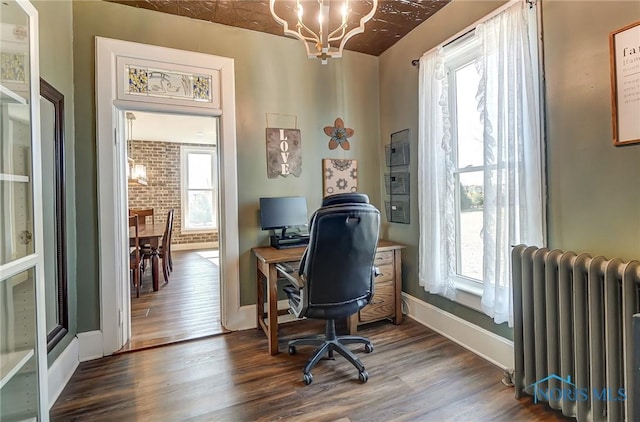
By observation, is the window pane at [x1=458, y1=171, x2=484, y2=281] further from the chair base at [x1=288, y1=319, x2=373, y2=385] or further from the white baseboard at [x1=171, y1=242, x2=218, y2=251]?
the white baseboard at [x1=171, y1=242, x2=218, y2=251]

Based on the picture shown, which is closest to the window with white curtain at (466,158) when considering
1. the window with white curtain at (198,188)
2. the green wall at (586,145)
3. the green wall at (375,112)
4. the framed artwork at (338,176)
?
the green wall at (375,112)

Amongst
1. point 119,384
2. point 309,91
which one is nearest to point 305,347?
point 119,384

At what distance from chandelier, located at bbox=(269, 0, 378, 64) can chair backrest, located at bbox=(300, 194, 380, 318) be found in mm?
878

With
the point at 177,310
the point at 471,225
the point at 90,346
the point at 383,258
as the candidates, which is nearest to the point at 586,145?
the point at 471,225

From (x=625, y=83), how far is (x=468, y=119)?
988 millimetres

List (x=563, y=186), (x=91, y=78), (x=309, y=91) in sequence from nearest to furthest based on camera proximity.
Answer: (x=563, y=186) → (x=91, y=78) → (x=309, y=91)

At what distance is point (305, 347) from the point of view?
2416 mm

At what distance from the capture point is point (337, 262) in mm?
1861

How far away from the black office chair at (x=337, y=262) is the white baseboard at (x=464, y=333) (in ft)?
3.02

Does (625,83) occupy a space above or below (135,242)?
above

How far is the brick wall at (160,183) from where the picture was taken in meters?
6.80

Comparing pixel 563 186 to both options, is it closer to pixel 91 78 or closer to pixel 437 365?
pixel 437 365

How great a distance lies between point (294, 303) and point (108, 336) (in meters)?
1.52

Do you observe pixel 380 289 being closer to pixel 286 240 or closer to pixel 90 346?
pixel 286 240
